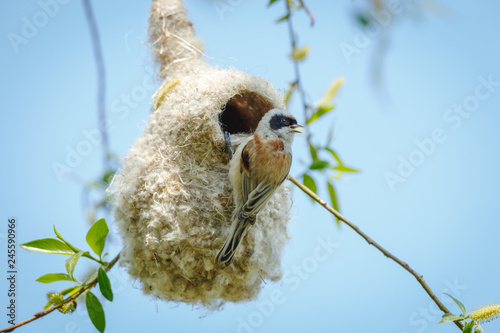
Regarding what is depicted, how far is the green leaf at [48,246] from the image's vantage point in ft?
6.91

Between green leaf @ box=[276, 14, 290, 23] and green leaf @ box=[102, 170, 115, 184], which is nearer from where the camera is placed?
green leaf @ box=[276, 14, 290, 23]

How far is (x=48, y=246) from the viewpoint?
2.14 m

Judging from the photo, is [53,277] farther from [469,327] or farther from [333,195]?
[469,327]

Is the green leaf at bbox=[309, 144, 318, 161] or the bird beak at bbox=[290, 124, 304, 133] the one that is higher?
the bird beak at bbox=[290, 124, 304, 133]

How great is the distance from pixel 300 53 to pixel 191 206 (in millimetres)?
1034

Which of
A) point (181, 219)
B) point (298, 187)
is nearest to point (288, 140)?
point (298, 187)

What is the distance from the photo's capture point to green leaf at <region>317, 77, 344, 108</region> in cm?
273

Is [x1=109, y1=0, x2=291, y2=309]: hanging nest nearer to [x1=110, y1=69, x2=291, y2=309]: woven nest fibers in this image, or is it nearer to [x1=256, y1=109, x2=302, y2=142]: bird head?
[x1=110, y1=69, x2=291, y2=309]: woven nest fibers

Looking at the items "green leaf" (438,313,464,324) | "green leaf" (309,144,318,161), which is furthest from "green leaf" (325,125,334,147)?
"green leaf" (438,313,464,324)

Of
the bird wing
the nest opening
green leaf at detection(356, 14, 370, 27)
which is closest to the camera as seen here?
green leaf at detection(356, 14, 370, 27)

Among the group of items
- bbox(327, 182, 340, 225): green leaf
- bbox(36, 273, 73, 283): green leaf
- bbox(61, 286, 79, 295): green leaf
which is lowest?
bbox(61, 286, 79, 295): green leaf

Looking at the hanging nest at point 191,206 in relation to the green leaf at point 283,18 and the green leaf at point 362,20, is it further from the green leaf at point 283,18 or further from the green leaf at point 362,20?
the green leaf at point 362,20

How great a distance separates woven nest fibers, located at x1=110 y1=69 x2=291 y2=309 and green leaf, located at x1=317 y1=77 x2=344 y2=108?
Result: 374 mm

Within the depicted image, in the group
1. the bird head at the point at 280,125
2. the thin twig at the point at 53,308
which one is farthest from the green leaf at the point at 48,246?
the bird head at the point at 280,125
